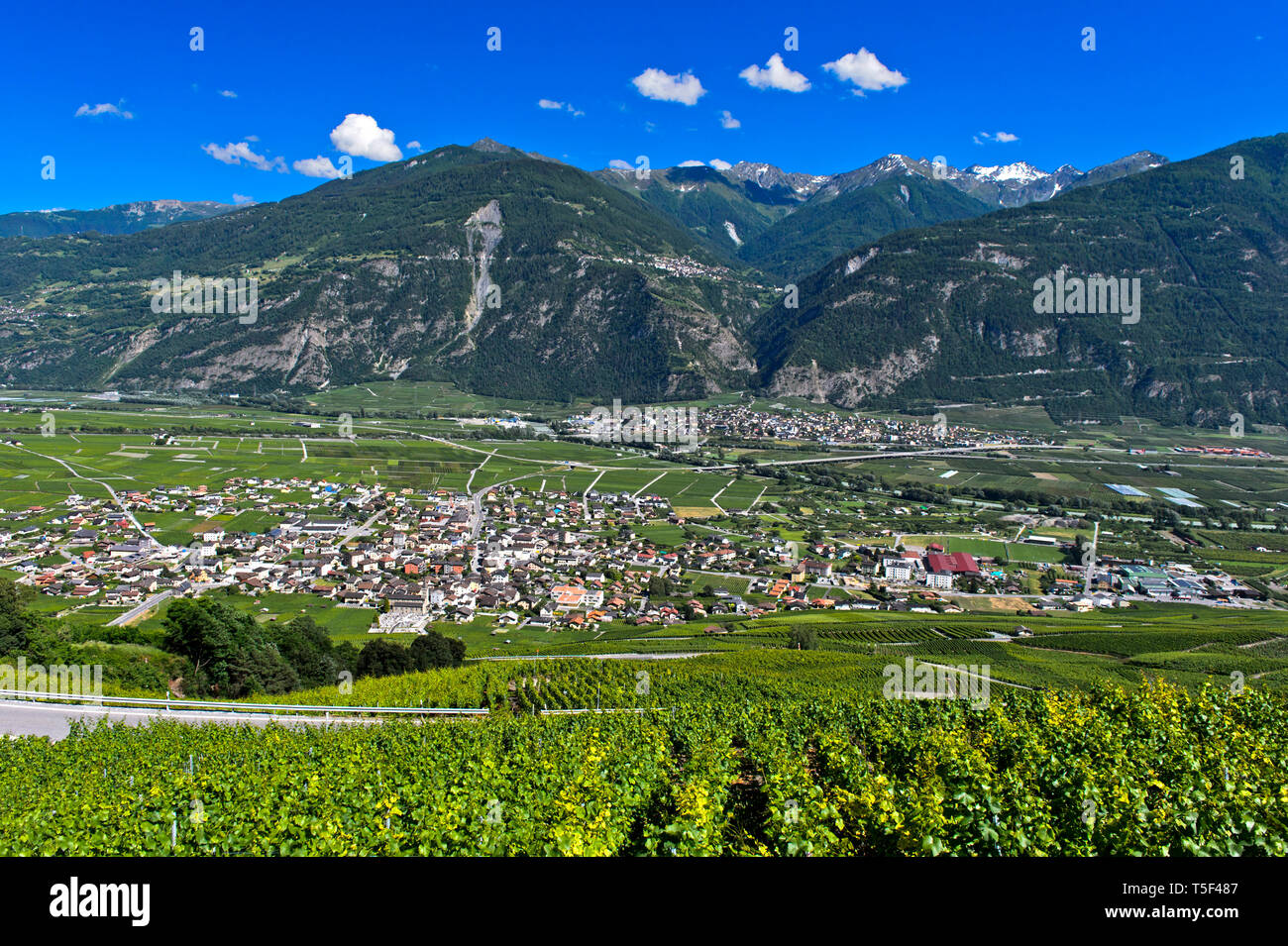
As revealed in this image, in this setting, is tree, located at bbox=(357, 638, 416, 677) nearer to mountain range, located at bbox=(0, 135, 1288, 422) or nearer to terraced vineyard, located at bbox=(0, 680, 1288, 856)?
terraced vineyard, located at bbox=(0, 680, 1288, 856)

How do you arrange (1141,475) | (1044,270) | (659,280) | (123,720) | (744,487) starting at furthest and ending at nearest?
(659,280) → (1044,270) → (1141,475) → (744,487) → (123,720)

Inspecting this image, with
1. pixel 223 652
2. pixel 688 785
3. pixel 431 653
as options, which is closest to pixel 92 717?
pixel 223 652

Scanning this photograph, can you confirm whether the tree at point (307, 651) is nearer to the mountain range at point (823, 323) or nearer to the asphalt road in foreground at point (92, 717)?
the asphalt road in foreground at point (92, 717)

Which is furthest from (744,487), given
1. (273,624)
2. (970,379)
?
(970,379)

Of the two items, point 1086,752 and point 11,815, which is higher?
point 11,815

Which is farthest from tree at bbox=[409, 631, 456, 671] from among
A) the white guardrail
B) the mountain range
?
the mountain range

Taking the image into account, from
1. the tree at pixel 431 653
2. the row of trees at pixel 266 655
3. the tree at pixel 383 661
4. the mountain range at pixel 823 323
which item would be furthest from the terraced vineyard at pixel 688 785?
the mountain range at pixel 823 323
